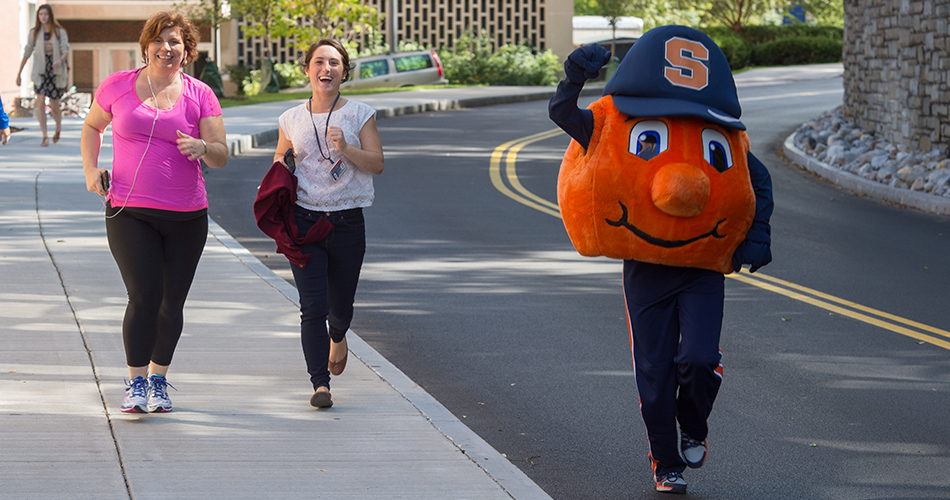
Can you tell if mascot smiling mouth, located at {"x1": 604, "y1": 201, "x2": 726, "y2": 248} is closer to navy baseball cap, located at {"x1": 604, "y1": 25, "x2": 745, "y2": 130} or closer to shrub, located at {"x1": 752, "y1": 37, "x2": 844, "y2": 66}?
navy baseball cap, located at {"x1": 604, "y1": 25, "x2": 745, "y2": 130}

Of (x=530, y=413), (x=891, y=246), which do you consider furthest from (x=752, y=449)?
(x=891, y=246)

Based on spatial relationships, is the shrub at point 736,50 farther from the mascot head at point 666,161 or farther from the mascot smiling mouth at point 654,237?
the mascot smiling mouth at point 654,237

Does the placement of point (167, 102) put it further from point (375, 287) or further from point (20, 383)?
point (375, 287)

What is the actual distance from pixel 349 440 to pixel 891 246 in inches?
286

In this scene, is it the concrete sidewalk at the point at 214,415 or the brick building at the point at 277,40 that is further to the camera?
the brick building at the point at 277,40

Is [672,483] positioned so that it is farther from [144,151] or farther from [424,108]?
[424,108]

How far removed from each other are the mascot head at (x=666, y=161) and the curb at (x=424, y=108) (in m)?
12.6

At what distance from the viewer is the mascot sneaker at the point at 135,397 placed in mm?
4863

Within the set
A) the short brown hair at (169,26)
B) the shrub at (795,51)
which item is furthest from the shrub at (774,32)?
the short brown hair at (169,26)

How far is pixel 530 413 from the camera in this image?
5.52 meters

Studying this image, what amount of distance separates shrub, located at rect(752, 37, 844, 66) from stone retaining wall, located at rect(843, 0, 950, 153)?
2625 centimetres

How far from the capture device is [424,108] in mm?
26281

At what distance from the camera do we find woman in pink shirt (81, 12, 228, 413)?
15.5 ft

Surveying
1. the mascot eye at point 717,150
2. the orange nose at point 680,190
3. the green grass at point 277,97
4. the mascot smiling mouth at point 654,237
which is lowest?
the mascot smiling mouth at point 654,237
